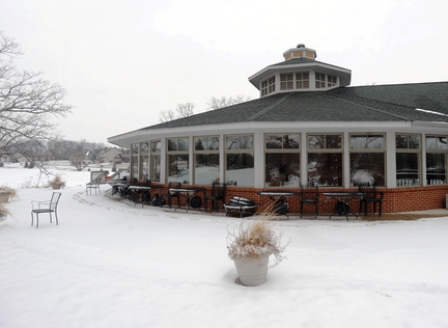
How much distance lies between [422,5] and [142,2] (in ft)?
38.1

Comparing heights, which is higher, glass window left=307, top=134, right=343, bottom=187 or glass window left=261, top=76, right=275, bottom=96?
glass window left=261, top=76, right=275, bottom=96

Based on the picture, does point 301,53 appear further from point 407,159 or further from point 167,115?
point 167,115

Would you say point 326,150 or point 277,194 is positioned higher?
point 326,150

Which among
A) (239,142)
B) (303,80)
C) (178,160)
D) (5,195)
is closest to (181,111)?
(303,80)

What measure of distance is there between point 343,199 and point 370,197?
852 mm

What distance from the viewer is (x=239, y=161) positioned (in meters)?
9.88

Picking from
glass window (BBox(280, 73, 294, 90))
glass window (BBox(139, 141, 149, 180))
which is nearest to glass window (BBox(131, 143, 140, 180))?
glass window (BBox(139, 141, 149, 180))

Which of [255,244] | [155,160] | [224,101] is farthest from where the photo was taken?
[224,101]

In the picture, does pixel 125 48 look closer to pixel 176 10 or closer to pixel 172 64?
pixel 176 10

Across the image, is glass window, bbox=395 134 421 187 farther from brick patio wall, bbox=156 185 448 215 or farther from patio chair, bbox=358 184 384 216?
patio chair, bbox=358 184 384 216

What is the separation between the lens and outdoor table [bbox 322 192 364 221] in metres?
8.32

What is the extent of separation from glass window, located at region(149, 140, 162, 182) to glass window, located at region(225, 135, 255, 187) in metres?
3.36

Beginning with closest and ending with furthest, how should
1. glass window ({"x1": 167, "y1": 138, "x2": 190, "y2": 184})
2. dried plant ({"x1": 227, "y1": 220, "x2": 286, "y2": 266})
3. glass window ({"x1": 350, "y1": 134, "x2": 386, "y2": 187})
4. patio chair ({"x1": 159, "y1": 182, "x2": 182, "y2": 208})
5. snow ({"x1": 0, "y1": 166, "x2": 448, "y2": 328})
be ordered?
snow ({"x1": 0, "y1": 166, "x2": 448, "y2": 328})
dried plant ({"x1": 227, "y1": 220, "x2": 286, "y2": 266})
glass window ({"x1": 350, "y1": 134, "x2": 386, "y2": 187})
patio chair ({"x1": 159, "y1": 182, "x2": 182, "y2": 208})
glass window ({"x1": 167, "y1": 138, "x2": 190, "y2": 184})

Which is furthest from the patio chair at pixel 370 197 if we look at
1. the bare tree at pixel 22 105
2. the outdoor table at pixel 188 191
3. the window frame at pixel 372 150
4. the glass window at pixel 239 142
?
the bare tree at pixel 22 105
